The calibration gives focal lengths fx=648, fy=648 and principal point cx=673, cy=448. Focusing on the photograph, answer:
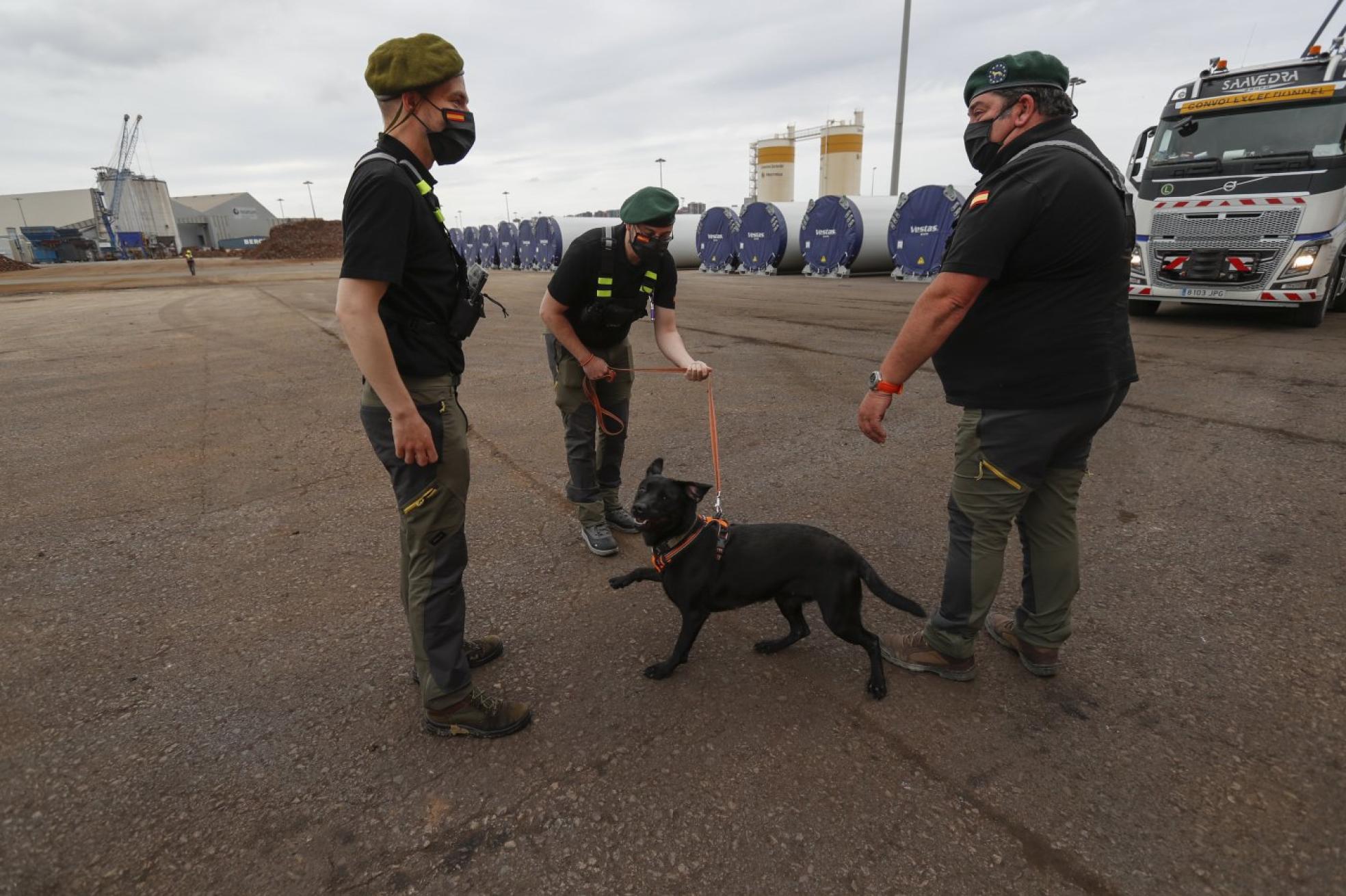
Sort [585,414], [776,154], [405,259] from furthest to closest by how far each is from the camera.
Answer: [776,154] < [585,414] < [405,259]

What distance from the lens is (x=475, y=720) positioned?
2.29 metres

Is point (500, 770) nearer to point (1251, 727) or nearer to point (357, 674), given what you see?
point (357, 674)

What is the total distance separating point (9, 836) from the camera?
189 centimetres

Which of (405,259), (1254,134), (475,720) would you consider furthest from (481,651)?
(1254,134)

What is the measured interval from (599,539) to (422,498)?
1630 mm

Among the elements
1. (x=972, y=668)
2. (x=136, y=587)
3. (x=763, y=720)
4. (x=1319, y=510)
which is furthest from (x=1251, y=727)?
(x=136, y=587)

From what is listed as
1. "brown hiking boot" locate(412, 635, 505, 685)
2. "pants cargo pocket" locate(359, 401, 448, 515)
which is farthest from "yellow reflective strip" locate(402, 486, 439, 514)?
"brown hiking boot" locate(412, 635, 505, 685)

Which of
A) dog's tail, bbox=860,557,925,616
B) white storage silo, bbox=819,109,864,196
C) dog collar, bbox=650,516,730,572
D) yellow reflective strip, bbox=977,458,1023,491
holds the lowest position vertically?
dog's tail, bbox=860,557,925,616

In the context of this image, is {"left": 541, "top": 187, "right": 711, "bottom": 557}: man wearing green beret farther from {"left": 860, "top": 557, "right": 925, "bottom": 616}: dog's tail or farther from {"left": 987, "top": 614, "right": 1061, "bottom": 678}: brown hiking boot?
{"left": 987, "top": 614, "right": 1061, "bottom": 678}: brown hiking boot

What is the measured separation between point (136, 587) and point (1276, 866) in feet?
15.3

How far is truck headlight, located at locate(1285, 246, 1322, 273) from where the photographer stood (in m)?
8.50

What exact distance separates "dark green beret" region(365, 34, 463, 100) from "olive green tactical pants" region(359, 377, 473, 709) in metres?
0.90

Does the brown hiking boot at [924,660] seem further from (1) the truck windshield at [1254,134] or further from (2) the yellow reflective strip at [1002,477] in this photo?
(1) the truck windshield at [1254,134]

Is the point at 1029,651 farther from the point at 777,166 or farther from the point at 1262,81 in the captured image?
the point at 777,166
